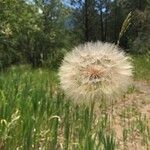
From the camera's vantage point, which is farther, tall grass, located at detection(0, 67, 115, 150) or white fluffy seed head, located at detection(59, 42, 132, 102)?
white fluffy seed head, located at detection(59, 42, 132, 102)

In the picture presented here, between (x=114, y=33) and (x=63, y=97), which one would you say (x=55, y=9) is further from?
(x=63, y=97)

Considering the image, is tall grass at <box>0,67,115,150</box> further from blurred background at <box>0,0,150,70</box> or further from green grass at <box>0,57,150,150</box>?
blurred background at <box>0,0,150,70</box>

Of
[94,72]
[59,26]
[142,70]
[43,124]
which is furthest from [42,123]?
[59,26]

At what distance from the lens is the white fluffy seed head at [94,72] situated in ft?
13.7

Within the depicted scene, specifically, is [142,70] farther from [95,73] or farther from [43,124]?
[95,73]

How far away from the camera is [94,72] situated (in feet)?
13.9

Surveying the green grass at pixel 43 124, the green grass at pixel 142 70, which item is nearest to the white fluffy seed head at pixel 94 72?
the green grass at pixel 43 124

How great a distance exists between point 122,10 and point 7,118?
2802 inches

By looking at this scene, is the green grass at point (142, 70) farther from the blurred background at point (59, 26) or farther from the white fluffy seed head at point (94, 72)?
the white fluffy seed head at point (94, 72)

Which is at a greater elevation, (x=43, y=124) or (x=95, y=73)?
(x=95, y=73)

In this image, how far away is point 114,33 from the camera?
79000mm

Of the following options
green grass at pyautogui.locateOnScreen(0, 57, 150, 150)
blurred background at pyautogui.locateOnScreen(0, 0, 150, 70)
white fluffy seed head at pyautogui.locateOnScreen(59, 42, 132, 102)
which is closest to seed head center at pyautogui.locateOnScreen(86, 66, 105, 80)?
white fluffy seed head at pyautogui.locateOnScreen(59, 42, 132, 102)

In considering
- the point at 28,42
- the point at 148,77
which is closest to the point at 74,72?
the point at 148,77

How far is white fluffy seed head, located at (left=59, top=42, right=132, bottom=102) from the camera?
13.7 ft
